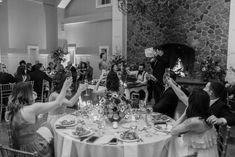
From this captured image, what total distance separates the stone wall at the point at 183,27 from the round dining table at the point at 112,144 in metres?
4.10

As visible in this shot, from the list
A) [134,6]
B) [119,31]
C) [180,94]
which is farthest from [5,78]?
[119,31]

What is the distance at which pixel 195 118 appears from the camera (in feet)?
6.46

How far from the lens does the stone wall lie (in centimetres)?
627

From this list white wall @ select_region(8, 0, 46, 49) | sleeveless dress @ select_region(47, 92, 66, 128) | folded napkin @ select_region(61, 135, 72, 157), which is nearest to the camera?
folded napkin @ select_region(61, 135, 72, 157)

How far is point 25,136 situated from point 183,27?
602 cm

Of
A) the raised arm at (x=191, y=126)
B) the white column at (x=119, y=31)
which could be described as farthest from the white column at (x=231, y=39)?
the raised arm at (x=191, y=126)

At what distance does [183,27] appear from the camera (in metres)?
7.00

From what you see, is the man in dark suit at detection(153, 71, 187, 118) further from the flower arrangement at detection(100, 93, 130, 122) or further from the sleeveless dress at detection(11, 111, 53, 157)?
the sleeveless dress at detection(11, 111, 53, 157)

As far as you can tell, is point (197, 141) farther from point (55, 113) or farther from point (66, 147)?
point (55, 113)

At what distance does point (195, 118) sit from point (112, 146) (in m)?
0.76

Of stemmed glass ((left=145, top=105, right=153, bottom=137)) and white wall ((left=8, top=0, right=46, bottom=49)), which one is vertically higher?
white wall ((left=8, top=0, right=46, bottom=49))

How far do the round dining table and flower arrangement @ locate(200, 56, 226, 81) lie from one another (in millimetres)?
4013

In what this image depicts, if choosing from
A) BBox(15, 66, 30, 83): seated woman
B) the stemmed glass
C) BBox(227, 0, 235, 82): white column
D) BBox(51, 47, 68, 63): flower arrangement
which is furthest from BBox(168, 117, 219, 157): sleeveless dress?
BBox(51, 47, 68, 63): flower arrangement

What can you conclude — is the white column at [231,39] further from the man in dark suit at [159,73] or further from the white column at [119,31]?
the white column at [119,31]
